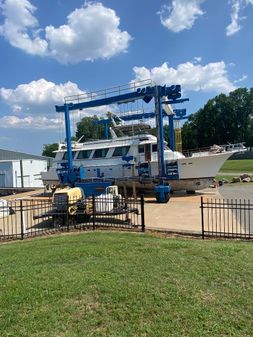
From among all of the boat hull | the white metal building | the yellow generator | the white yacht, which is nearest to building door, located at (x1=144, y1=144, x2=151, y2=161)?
the white yacht

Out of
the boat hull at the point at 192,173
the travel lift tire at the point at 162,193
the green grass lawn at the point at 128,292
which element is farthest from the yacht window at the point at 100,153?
the green grass lawn at the point at 128,292

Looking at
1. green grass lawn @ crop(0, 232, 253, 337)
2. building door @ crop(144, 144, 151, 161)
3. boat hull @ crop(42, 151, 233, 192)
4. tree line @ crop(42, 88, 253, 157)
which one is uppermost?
tree line @ crop(42, 88, 253, 157)

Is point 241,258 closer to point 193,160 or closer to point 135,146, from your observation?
point 193,160

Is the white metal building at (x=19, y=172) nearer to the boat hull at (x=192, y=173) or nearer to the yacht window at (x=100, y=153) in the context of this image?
the yacht window at (x=100, y=153)

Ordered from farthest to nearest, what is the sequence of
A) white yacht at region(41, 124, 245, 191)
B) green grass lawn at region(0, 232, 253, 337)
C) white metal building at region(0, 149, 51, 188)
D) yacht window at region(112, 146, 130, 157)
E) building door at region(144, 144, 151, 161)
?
white metal building at region(0, 149, 51, 188) < yacht window at region(112, 146, 130, 157) < building door at region(144, 144, 151, 161) < white yacht at region(41, 124, 245, 191) < green grass lawn at region(0, 232, 253, 337)

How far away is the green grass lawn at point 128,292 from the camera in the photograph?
13.6ft

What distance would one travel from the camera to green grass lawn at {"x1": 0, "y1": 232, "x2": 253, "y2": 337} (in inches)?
163

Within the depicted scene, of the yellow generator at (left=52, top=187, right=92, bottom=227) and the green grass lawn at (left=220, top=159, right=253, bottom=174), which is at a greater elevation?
the green grass lawn at (left=220, top=159, right=253, bottom=174)

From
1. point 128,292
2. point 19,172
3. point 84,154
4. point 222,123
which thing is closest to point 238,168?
point 84,154

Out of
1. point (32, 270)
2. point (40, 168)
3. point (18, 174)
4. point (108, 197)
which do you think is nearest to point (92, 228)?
point (108, 197)

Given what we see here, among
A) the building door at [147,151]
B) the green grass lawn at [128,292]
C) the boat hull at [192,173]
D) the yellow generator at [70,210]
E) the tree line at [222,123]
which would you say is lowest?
the green grass lawn at [128,292]

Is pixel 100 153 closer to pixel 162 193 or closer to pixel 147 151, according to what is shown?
pixel 147 151

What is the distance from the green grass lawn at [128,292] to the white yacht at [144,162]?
45.5ft

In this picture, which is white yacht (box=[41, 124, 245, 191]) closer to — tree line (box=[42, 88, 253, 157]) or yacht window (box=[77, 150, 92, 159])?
yacht window (box=[77, 150, 92, 159])
